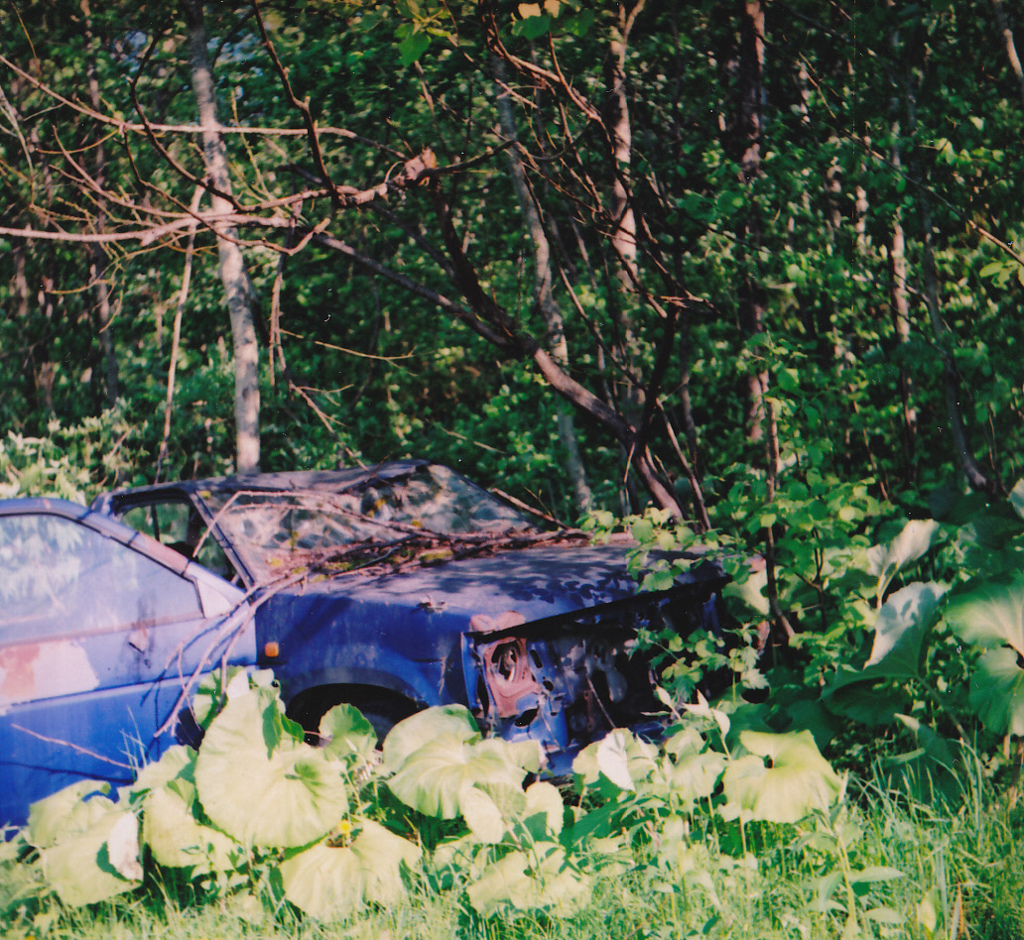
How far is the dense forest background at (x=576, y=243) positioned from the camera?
462 cm

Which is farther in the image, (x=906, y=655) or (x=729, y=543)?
(x=729, y=543)

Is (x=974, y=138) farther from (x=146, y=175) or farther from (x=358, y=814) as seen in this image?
(x=146, y=175)

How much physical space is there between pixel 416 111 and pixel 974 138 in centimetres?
→ 498

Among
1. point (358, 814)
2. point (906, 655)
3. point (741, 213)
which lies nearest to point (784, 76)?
point (741, 213)

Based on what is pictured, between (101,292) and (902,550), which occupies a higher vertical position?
(101,292)

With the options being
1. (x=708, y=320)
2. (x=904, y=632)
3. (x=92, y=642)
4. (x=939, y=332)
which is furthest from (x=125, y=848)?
(x=708, y=320)

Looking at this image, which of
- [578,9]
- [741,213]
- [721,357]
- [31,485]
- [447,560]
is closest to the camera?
[578,9]

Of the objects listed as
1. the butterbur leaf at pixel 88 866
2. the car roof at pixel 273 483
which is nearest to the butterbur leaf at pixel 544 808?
the butterbur leaf at pixel 88 866

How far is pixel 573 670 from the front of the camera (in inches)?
149

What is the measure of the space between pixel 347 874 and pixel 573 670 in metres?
1.23

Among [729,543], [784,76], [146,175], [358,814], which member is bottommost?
[358,814]

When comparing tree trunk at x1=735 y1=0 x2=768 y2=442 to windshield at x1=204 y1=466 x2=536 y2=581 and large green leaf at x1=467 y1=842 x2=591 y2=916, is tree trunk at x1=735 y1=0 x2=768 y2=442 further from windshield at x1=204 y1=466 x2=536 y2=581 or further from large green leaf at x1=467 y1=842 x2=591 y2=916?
large green leaf at x1=467 y1=842 x2=591 y2=916

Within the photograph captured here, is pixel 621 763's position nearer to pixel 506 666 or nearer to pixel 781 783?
pixel 781 783

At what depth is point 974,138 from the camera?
4.78 meters
